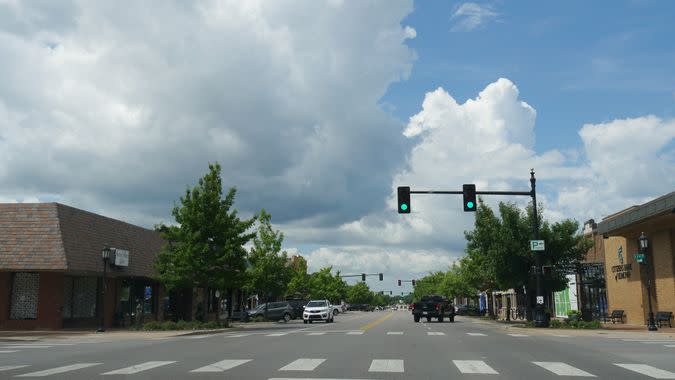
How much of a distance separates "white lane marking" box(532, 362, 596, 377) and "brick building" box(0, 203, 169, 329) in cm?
2390

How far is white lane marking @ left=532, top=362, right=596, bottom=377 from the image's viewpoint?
40.2 ft

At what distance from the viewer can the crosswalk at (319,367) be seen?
1255 centimetres

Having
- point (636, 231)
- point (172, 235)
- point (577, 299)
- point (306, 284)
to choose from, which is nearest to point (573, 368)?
point (636, 231)

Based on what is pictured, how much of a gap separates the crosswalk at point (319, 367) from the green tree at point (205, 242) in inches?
807

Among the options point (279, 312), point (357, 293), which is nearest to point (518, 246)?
point (279, 312)

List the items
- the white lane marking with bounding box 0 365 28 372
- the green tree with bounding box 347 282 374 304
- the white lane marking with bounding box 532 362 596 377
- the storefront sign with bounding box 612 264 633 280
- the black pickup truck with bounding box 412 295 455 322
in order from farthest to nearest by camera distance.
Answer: the green tree with bounding box 347 282 374 304
the black pickup truck with bounding box 412 295 455 322
the storefront sign with bounding box 612 264 633 280
the white lane marking with bounding box 0 365 28 372
the white lane marking with bounding box 532 362 596 377

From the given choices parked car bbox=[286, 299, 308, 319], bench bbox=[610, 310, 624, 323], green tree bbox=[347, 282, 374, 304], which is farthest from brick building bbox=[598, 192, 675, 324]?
green tree bbox=[347, 282, 374, 304]

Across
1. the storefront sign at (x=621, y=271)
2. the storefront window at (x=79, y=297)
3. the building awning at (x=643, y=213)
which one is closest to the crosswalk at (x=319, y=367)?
the building awning at (x=643, y=213)

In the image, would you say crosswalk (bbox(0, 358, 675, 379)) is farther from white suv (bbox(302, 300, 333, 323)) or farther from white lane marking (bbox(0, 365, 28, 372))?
white suv (bbox(302, 300, 333, 323))

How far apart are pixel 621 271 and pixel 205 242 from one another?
24466 millimetres

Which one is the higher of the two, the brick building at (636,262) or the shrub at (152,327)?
the brick building at (636,262)

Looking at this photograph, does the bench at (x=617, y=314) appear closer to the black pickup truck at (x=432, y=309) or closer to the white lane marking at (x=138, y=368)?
the black pickup truck at (x=432, y=309)

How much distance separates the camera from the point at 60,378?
39.1 feet

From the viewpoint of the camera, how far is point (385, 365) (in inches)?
539
